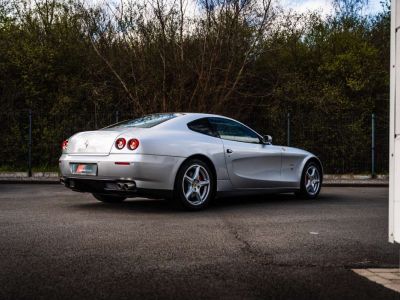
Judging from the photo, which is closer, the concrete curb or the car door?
the car door

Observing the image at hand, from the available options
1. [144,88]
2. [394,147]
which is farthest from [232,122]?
[144,88]

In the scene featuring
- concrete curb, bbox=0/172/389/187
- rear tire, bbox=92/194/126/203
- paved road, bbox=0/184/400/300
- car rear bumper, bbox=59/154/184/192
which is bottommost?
paved road, bbox=0/184/400/300

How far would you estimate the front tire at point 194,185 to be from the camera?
25.7 feet

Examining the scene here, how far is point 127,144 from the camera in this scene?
7.55m

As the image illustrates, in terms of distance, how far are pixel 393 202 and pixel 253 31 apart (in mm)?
13981

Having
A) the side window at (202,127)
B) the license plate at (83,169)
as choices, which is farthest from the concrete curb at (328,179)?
the side window at (202,127)

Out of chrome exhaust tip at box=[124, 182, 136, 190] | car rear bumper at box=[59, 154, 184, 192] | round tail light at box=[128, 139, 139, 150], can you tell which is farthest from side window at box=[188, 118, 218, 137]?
chrome exhaust tip at box=[124, 182, 136, 190]

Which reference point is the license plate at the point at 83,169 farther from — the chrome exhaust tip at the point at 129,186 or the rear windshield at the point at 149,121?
the rear windshield at the point at 149,121

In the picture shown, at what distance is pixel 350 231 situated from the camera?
637 cm

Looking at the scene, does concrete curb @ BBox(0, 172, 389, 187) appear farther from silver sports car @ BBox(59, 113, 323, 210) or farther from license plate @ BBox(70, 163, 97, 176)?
license plate @ BBox(70, 163, 97, 176)

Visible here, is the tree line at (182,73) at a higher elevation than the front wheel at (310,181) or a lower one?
higher

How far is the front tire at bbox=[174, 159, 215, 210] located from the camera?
309 inches

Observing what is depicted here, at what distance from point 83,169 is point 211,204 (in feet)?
7.26

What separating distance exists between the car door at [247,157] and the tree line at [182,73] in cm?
703
